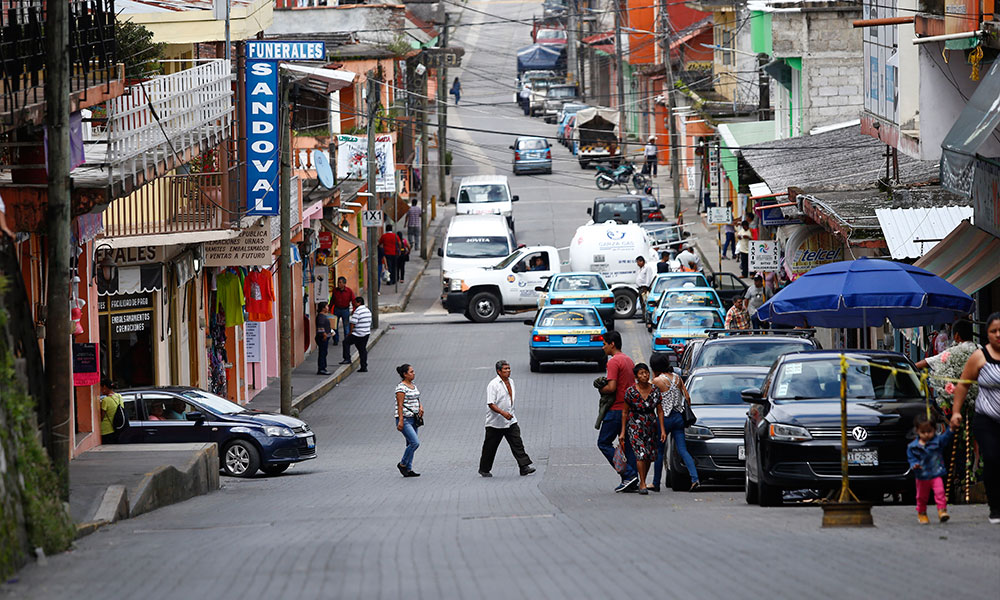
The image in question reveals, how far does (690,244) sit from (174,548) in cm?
4011

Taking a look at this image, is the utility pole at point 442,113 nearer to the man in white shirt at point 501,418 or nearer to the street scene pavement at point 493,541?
the street scene pavement at point 493,541

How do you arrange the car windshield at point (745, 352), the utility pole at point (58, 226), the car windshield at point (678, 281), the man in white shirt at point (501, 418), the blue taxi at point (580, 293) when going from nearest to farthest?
the utility pole at point (58, 226) < the man in white shirt at point (501, 418) < the car windshield at point (745, 352) < the blue taxi at point (580, 293) < the car windshield at point (678, 281)

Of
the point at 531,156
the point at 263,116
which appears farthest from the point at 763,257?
the point at 531,156

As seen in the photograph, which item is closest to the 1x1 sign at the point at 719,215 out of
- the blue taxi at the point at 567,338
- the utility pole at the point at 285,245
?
the blue taxi at the point at 567,338

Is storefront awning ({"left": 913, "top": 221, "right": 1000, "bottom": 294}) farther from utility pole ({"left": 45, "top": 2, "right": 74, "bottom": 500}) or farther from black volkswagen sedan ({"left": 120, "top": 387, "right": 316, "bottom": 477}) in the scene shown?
utility pole ({"left": 45, "top": 2, "right": 74, "bottom": 500})

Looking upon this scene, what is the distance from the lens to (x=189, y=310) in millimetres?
26328

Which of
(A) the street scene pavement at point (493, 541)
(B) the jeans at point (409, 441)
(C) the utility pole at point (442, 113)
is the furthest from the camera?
(C) the utility pole at point (442, 113)

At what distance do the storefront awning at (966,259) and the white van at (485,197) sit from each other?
3661 centimetres

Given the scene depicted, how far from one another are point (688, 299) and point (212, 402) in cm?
1459

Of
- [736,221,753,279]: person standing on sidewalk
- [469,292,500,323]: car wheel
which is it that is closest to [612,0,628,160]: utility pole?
[736,221,753,279]: person standing on sidewalk

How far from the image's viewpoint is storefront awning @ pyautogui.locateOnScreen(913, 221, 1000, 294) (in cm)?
1733

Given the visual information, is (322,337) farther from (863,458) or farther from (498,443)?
(863,458)

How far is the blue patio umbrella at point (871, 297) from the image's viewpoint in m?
16.8

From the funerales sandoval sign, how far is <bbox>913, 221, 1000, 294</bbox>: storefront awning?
11874 mm
